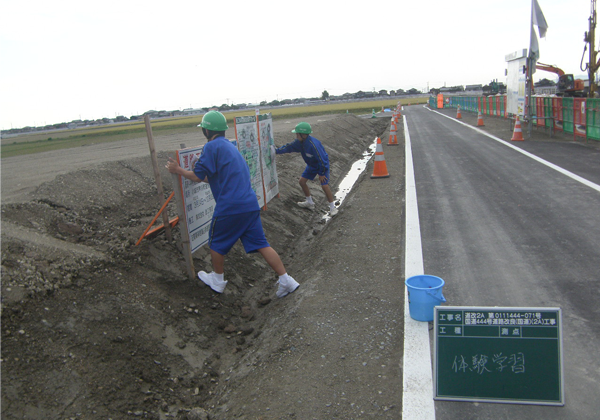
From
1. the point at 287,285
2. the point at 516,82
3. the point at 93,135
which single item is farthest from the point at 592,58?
the point at 93,135

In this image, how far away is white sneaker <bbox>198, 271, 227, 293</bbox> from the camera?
5605 mm

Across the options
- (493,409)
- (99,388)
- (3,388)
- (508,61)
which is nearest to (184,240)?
(99,388)

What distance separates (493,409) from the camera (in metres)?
3.15

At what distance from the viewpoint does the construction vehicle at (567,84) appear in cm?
2345

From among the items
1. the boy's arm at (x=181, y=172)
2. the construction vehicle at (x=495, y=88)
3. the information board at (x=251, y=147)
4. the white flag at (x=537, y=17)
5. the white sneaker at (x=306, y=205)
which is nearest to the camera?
the boy's arm at (x=181, y=172)

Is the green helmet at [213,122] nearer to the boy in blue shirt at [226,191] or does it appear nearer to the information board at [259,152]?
the boy in blue shirt at [226,191]

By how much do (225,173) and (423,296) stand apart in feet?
8.09

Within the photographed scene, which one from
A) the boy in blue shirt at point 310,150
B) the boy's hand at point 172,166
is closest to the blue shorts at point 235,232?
the boy's hand at point 172,166

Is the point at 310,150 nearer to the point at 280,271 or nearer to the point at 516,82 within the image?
the point at 280,271

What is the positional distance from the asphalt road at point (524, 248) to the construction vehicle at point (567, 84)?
13.7 meters

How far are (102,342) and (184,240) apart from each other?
1788 mm

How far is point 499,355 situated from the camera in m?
3.14

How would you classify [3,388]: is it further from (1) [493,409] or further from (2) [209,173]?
(1) [493,409]

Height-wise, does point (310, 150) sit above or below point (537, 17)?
below
